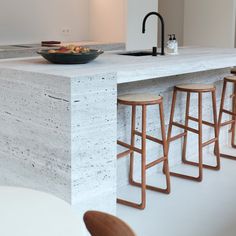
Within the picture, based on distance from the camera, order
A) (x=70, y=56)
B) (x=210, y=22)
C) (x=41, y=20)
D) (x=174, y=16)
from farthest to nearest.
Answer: (x=174, y=16) < (x=210, y=22) < (x=41, y=20) < (x=70, y=56)

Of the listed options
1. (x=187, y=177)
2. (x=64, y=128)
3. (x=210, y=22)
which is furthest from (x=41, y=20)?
(x=64, y=128)

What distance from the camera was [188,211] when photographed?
3.06m

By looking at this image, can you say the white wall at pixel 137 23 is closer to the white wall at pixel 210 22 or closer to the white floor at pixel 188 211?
the white wall at pixel 210 22

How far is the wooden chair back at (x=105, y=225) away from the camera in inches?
46.4

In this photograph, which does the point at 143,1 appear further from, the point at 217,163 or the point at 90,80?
the point at 90,80

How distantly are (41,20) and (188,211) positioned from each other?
11.4 ft

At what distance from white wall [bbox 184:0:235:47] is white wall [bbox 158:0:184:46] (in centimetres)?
56

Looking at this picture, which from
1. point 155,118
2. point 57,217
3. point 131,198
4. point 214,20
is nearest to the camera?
point 57,217

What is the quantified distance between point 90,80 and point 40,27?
352cm

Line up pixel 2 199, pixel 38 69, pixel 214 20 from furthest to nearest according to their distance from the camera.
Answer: pixel 214 20, pixel 38 69, pixel 2 199

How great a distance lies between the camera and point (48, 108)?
7.82 feet

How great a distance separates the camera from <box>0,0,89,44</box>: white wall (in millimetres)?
5270

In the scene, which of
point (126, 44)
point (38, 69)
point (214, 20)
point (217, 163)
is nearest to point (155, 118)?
point (217, 163)

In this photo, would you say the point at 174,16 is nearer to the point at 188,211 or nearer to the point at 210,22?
the point at 210,22
